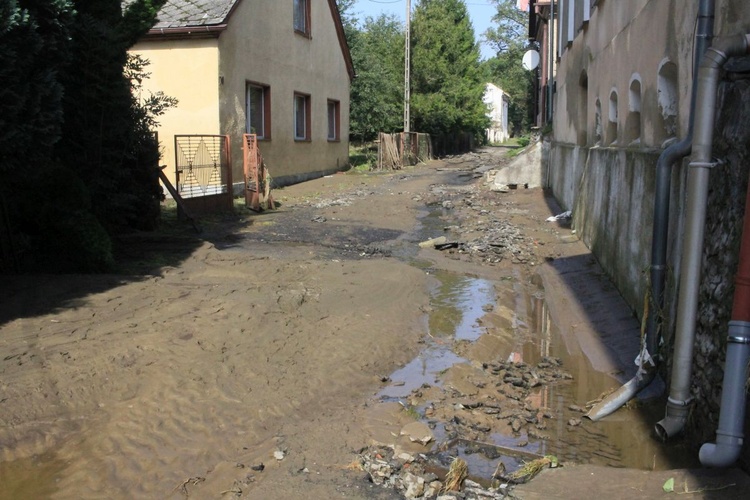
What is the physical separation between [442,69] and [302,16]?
19.8m

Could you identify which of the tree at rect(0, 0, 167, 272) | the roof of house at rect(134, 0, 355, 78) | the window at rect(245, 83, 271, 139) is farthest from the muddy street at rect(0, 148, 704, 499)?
the window at rect(245, 83, 271, 139)

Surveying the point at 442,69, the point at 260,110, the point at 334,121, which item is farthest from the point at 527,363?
the point at 442,69

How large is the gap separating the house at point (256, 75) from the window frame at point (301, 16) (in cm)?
3

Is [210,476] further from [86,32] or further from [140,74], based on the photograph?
[140,74]

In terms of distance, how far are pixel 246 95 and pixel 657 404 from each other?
50.1ft

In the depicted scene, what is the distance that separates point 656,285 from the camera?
5461 mm

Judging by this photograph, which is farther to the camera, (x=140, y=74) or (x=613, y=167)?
(x=140, y=74)

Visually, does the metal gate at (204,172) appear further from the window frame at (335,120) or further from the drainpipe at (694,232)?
the drainpipe at (694,232)

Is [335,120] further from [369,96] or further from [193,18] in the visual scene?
[193,18]

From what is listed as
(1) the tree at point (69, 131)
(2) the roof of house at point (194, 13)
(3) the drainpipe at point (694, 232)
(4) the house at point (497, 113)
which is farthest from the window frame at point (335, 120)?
(4) the house at point (497, 113)

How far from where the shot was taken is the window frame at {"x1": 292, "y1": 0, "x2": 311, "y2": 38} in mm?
21436

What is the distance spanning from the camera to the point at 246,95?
60.4ft

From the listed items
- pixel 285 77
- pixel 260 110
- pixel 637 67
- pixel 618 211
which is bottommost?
pixel 618 211

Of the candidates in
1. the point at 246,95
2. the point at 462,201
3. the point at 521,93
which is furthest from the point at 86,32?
the point at 521,93
